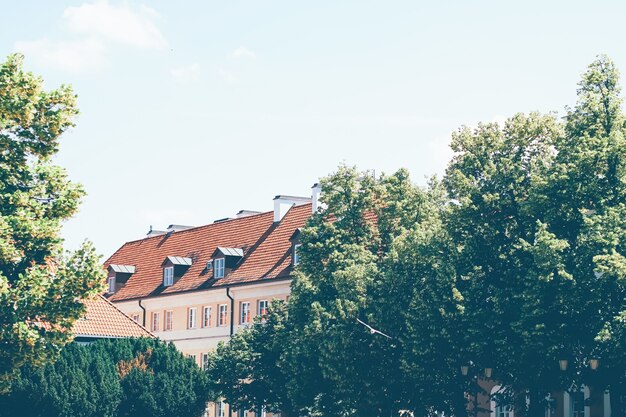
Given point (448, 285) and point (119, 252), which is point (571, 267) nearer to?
point (448, 285)

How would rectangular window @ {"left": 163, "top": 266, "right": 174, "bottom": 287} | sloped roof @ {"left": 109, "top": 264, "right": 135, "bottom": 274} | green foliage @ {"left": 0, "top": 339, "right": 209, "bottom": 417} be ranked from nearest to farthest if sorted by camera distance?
green foliage @ {"left": 0, "top": 339, "right": 209, "bottom": 417}, rectangular window @ {"left": 163, "top": 266, "right": 174, "bottom": 287}, sloped roof @ {"left": 109, "top": 264, "right": 135, "bottom": 274}

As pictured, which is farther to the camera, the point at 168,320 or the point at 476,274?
the point at 168,320

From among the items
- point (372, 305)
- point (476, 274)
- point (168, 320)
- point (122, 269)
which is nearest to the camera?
point (476, 274)

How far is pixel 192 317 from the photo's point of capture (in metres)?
85.4

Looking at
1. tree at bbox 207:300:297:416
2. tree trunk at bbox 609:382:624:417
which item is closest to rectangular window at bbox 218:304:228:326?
tree at bbox 207:300:297:416

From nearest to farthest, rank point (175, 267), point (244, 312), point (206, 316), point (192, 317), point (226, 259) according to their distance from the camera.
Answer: point (244, 312) < point (226, 259) < point (206, 316) < point (192, 317) < point (175, 267)

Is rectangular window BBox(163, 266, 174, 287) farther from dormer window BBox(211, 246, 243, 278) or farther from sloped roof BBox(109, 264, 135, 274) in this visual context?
sloped roof BBox(109, 264, 135, 274)

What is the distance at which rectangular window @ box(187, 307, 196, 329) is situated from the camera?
85.0 m

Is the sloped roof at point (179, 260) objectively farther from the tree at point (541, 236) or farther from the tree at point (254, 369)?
the tree at point (541, 236)

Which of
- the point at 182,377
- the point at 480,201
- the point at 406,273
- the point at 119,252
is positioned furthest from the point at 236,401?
the point at 119,252

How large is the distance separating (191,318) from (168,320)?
8.91 feet

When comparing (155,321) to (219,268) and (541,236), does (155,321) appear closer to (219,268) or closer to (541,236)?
(219,268)

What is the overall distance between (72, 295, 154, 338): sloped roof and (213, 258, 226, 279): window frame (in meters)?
24.9

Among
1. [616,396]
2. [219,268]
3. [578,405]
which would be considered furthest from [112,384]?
[219,268]
